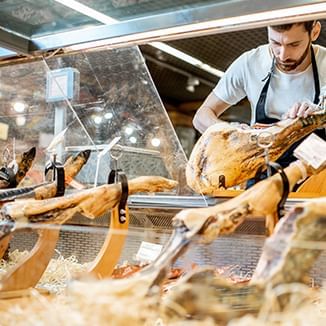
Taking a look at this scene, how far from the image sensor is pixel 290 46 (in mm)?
1817

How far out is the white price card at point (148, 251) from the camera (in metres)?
1.04

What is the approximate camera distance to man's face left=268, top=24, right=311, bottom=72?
1.69 m

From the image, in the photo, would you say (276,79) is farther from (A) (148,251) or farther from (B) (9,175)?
(A) (148,251)

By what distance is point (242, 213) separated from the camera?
2.84 ft

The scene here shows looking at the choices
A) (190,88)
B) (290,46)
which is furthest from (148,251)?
(190,88)

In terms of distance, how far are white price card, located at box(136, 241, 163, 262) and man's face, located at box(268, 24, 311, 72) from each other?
2.56 feet

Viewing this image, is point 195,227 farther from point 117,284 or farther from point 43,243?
point 43,243

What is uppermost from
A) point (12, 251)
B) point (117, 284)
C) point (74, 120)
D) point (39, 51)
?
point (39, 51)

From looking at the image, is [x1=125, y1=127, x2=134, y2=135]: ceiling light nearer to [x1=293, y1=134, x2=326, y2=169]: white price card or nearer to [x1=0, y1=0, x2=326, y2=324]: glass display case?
[x1=0, y1=0, x2=326, y2=324]: glass display case

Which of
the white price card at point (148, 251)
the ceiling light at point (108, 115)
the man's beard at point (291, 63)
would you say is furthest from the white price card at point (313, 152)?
the man's beard at point (291, 63)

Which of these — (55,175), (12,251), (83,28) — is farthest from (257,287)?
(83,28)

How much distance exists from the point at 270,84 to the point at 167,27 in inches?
32.2

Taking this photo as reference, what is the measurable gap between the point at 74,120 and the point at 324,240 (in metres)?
1.09

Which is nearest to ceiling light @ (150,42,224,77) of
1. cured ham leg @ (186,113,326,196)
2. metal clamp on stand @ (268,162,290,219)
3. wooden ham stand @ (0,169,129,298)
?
cured ham leg @ (186,113,326,196)
